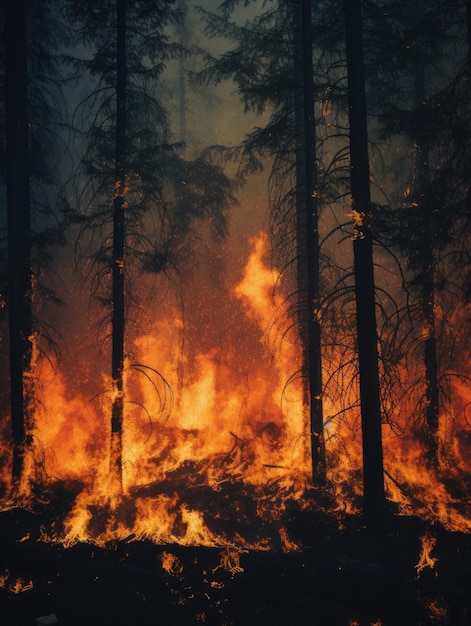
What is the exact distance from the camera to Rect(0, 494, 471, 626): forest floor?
5.18 metres

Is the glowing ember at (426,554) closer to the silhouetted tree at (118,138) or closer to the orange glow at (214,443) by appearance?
the orange glow at (214,443)

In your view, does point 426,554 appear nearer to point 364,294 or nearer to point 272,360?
point 364,294

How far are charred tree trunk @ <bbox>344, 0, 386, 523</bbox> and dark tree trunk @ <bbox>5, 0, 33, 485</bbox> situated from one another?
25.1 feet

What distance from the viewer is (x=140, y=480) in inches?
418

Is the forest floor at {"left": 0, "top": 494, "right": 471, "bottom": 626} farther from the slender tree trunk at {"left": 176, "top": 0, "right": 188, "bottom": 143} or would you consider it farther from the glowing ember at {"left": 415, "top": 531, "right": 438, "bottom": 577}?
the slender tree trunk at {"left": 176, "top": 0, "right": 188, "bottom": 143}

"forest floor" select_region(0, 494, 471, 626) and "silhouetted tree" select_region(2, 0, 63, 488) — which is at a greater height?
"silhouetted tree" select_region(2, 0, 63, 488)

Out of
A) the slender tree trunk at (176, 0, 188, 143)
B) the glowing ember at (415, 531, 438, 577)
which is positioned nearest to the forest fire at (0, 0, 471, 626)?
the glowing ember at (415, 531, 438, 577)

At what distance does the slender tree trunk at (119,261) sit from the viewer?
9.30 m

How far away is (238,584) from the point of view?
5.70 meters

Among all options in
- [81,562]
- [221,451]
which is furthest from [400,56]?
[221,451]

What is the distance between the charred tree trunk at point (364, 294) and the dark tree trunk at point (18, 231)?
765 cm

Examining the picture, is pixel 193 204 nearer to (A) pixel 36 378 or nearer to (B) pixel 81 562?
(A) pixel 36 378

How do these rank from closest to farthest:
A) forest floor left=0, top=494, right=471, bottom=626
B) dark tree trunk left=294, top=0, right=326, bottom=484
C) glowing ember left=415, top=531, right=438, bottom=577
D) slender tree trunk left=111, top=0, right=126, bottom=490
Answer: forest floor left=0, top=494, right=471, bottom=626 < glowing ember left=415, top=531, right=438, bottom=577 < dark tree trunk left=294, top=0, right=326, bottom=484 < slender tree trunk left=111, top=0, right=126, bottom=490

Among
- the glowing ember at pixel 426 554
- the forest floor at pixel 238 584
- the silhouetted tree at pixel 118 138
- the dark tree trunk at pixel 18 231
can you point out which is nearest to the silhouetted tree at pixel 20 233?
the dark tree trunk at pixel 18 231
